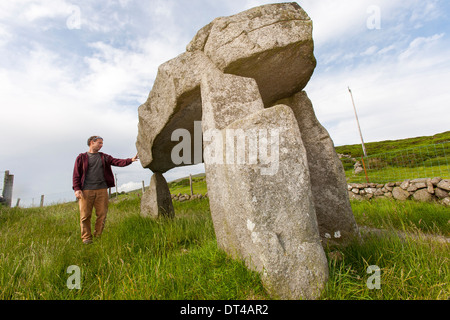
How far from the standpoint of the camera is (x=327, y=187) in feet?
11.7

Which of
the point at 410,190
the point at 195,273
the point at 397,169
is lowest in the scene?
the point at 195,273

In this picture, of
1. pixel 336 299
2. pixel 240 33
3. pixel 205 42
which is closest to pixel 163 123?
pixel 205 42

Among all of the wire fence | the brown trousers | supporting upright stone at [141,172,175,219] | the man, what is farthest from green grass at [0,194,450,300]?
the wire fence

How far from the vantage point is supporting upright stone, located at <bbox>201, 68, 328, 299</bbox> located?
6.41ft

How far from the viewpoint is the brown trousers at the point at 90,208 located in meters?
4.37

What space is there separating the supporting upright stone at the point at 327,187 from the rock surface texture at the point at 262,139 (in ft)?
0.05

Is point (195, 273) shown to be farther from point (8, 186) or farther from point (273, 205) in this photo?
point (8, 186)

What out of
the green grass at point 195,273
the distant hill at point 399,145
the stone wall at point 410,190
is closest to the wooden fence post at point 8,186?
the green grass at point 195,273

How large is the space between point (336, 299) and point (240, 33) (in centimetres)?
308

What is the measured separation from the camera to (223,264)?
7.88ft

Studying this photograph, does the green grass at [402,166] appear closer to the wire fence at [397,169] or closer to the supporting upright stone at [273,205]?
the wire fence at [397,169]

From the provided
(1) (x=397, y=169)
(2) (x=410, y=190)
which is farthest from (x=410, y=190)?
(1) (x=397, y=169)

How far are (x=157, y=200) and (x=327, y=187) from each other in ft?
12.6
